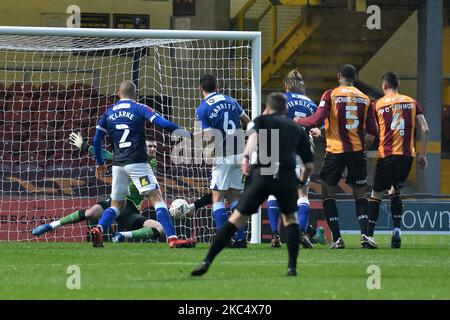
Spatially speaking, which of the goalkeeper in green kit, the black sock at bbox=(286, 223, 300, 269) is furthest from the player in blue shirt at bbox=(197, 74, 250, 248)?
the black sock at bbox=(286, 223, 300, 269)

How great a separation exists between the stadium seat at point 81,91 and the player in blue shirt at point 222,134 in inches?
218

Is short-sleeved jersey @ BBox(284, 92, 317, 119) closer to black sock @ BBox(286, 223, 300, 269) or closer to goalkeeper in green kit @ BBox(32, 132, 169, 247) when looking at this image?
goalkeeper in green kit @ BBox(32, 132, 169, 247)

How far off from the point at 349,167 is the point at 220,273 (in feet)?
13.9

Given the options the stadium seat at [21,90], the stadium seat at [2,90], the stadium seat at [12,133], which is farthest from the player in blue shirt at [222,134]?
the stadium seat at [2,90]

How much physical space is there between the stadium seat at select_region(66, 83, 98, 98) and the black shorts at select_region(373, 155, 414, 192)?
6.39 meters

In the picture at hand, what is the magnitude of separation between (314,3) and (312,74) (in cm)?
156

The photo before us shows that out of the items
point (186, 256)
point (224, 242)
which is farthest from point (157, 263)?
point (224, 242)

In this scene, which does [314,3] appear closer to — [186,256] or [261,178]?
[186,256]

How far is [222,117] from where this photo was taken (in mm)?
14680

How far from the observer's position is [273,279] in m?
10.5

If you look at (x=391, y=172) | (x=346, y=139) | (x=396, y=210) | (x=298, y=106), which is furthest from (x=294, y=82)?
(x=396, y=210)

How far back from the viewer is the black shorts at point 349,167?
1486 centimetres

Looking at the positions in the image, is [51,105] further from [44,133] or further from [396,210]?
[396,210]

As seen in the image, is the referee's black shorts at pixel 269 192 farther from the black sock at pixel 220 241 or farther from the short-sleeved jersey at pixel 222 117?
the short-sleeved jersey at pixel 222 117
